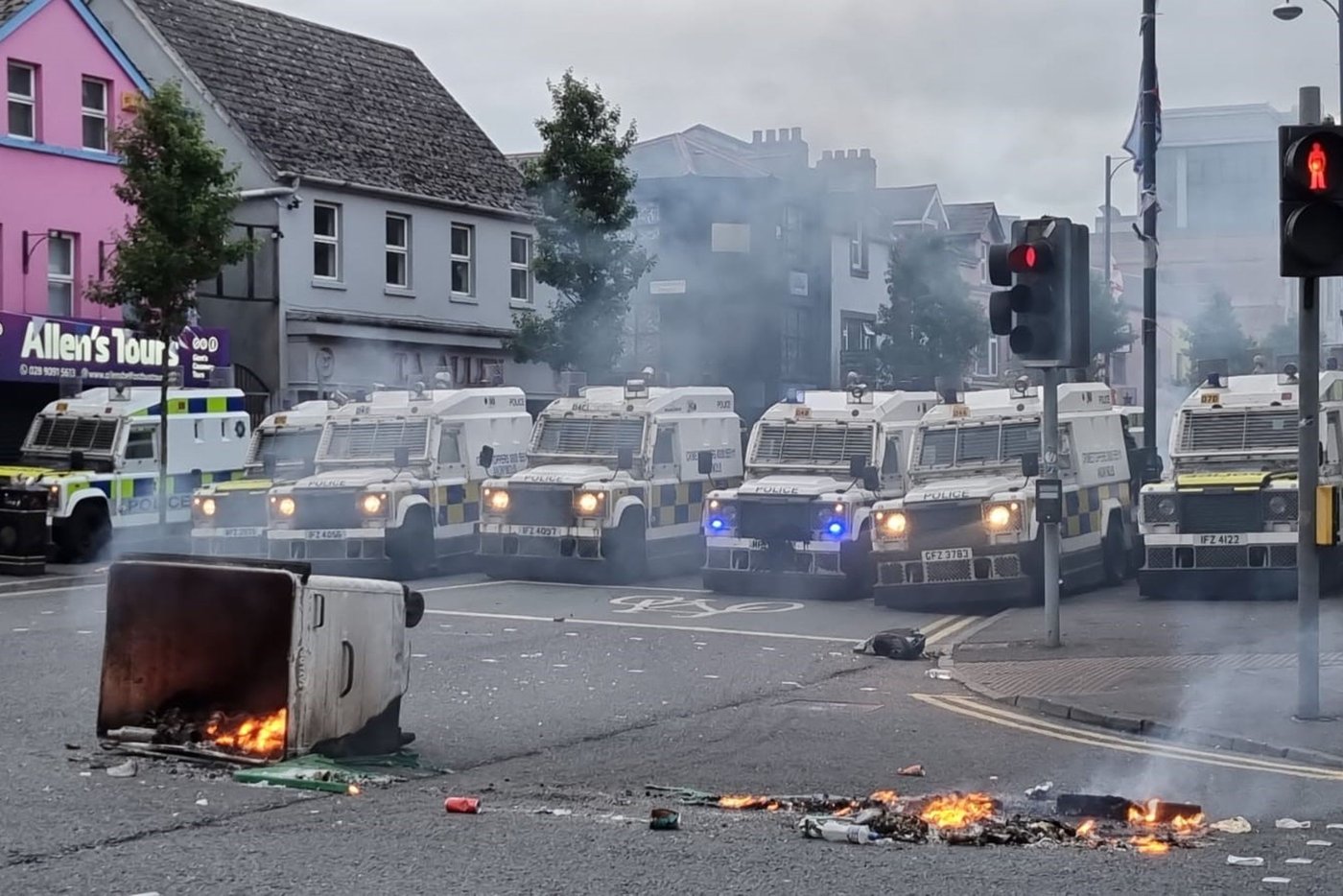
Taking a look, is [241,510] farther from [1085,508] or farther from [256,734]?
[256,734]

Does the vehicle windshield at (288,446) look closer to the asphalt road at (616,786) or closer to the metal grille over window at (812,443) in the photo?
the metal grille over window at (812,443)

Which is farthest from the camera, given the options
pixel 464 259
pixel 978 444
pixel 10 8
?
pixel 464 259

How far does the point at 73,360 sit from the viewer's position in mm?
28438

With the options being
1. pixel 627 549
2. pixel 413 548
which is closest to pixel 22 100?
pixel 413 548

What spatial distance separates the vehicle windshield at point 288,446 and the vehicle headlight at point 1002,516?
385 inches

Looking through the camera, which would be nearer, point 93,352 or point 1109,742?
point 1109,742

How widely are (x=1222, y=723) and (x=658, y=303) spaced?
1971 centimetres

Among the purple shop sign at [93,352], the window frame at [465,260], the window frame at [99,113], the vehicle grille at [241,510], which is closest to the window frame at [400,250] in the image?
the window frame at [465,260]

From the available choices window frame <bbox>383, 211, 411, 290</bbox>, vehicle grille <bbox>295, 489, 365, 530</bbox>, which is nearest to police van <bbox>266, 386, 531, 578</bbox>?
vehicle grille <bbox>295, 489, 365, 530</bbox>

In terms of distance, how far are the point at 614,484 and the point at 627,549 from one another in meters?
0.83

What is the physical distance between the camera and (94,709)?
11.5m

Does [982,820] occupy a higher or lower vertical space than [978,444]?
lower

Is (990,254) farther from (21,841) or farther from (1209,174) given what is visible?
(21,841)

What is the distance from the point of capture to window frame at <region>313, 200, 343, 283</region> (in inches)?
1305
